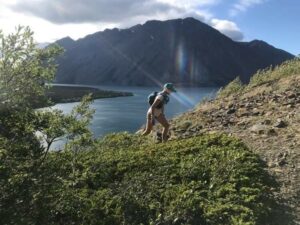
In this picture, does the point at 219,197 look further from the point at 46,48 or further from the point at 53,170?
the point at 46,48

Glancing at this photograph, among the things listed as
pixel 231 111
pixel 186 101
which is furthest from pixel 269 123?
pixel 186 101

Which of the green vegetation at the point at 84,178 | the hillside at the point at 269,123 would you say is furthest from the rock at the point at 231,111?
the green vegetation at the point at 84,178

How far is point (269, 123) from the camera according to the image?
43.3ft

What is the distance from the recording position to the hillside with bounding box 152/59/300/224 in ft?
32.2

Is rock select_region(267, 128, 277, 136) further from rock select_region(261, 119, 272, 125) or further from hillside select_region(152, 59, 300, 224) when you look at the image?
rock select_region(261, 119, 272, 125)

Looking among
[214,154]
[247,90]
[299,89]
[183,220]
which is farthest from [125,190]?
[247,90]

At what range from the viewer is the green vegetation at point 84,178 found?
7621 millimetres

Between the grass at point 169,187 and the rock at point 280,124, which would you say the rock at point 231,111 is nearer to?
the rock at point 280,124

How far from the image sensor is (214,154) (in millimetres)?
10188

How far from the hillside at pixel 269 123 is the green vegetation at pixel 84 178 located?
0.54m

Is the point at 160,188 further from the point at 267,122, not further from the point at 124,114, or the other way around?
the point at 124,114

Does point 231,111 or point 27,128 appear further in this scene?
point 231,111

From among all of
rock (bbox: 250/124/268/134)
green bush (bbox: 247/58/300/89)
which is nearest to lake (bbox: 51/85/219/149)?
green bush (bbox: 247/58/300/89)

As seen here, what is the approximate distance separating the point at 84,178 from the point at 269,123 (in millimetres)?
6274
